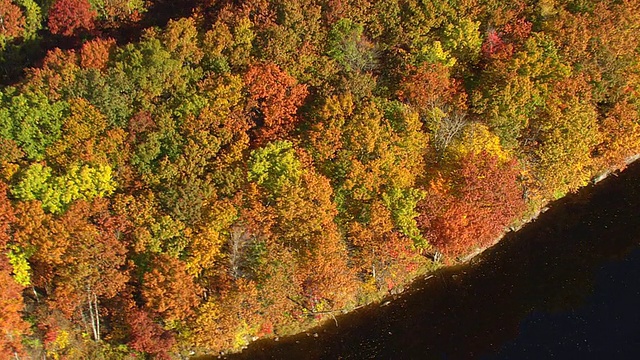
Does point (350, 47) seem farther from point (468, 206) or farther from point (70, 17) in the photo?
point (70, 17)

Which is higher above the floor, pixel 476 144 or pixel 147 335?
pixel 476 144

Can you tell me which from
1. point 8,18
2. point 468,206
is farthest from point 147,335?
point 8,18

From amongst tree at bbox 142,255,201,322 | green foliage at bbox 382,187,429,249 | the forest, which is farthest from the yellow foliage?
tree at bbox 142,255,201,322

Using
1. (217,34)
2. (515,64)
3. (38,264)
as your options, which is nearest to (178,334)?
(38,264)

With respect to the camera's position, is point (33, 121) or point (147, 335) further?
point (33, 121)

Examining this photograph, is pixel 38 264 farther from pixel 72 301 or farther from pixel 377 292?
pixel 377 292

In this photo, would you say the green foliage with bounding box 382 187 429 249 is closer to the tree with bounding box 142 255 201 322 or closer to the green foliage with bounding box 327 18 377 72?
the green foliage with bounding box 327 18 377 72

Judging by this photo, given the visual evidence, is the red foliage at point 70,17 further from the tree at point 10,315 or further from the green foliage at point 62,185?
the tree at point 10,315

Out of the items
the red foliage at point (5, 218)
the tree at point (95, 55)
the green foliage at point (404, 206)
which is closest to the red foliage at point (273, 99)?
the green foliage at point (404, 206)
